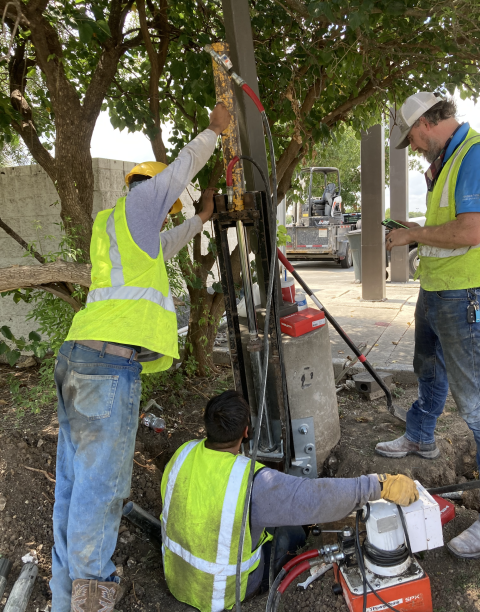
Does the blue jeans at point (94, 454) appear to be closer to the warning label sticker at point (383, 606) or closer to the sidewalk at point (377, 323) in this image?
the warning label sticker at point (383, 606)

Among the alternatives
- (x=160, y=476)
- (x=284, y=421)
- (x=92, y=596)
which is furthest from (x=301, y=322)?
(x=92, y=596)

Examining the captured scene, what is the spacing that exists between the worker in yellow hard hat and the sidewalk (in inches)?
120

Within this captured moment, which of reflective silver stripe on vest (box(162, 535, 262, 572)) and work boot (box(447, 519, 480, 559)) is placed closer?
reflective silver stripe on vest (box(162, 535, 262, 572))

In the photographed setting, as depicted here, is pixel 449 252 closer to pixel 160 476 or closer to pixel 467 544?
pixel 467 544

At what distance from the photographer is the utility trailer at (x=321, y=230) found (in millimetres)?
15531

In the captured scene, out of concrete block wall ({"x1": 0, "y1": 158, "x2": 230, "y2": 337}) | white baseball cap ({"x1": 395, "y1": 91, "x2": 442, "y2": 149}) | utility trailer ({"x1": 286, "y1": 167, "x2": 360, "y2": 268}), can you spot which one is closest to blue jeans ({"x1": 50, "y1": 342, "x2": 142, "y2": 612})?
white baseball cap ({"x1": 395, "y1": 91, "x2": 442, "y2": 149})

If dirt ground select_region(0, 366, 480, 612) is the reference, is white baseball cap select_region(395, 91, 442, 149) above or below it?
above

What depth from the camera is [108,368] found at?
216 cm

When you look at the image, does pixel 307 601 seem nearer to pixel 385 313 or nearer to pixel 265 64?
pixel 265 64

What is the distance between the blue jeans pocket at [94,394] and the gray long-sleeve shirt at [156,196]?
611mm

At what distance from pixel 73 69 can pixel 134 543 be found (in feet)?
14.3

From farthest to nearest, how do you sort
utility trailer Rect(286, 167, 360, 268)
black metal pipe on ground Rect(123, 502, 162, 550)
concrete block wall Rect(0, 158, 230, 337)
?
utility trailer Rect(286, 167, 360, 268), concrete block wall Rect(0, 158, 230, 337), black metal pipe on ground Rect(123, 502, 162, 550)

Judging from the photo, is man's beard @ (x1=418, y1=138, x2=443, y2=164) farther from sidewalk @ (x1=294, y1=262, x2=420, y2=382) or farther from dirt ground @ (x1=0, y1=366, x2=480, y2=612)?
sidewalk @ (x1=294, y1=262, x2=420, y2=382)

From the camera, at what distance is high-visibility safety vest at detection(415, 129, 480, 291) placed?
2428 mm
